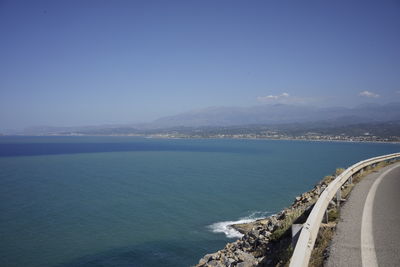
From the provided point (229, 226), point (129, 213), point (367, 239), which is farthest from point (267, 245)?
point (129, 213)

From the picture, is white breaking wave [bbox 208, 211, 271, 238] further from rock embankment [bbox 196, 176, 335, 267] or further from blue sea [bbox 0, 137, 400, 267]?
rock embankment [bbox 196, 176, 335, 267]

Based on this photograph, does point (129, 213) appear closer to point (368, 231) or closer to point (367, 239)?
point (368, 231)

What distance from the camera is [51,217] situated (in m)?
34.7

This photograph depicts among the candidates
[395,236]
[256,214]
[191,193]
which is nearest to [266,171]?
[191,193]

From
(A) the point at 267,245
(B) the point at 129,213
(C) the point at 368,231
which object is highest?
(C) the point at 368,231

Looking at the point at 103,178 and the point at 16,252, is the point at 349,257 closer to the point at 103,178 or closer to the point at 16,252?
the point at 16,252

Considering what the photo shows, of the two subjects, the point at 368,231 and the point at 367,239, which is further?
the point at 368,231

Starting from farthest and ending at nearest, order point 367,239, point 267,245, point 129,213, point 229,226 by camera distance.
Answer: point 129,213 → point 229,226 → point 267,245 → point 367,239

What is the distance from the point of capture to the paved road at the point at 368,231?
521 cm

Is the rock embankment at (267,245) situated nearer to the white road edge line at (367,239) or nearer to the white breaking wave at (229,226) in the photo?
the white road edge line at (367,239)

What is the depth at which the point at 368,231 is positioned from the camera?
22.1 feet

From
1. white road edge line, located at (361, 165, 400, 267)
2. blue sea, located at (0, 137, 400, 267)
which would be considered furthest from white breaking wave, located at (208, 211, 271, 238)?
white road edge line, located at (361, 165, 400, 267)

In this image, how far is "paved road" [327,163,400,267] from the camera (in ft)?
17.1

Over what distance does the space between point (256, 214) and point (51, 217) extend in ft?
78.4
